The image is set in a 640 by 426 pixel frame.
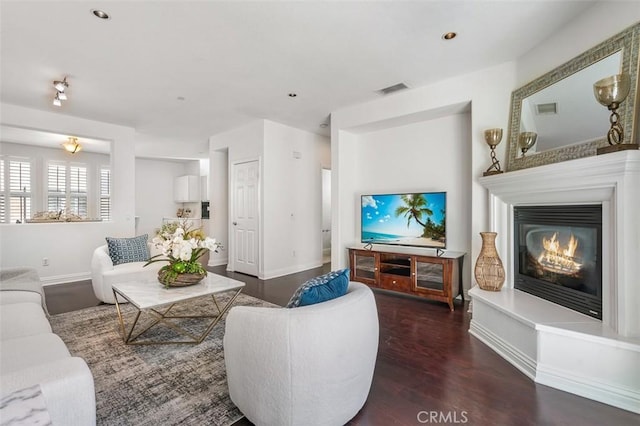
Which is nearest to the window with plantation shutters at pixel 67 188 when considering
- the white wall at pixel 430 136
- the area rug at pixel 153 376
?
the area rug at pixel 153 376

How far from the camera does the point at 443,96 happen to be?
3.46m

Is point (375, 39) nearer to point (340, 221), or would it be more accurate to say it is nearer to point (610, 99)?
point (610, 99)

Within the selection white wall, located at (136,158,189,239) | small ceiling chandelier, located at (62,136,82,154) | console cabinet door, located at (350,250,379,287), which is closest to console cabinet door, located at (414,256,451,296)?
console cabinet door, located at (350,250,379,287)

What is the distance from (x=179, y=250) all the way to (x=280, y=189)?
2782 millimetres

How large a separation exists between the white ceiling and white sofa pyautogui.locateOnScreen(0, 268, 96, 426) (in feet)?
7.32

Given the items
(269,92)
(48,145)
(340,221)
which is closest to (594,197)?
(340,221)

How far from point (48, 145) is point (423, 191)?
312 inches

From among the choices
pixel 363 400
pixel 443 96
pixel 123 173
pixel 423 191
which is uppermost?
pixel 443 96

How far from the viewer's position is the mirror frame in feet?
6.35

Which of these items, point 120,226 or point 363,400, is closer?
point 363,400

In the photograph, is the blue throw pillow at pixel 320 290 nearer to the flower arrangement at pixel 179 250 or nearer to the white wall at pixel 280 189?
the flower arrangement at pixel 179 250

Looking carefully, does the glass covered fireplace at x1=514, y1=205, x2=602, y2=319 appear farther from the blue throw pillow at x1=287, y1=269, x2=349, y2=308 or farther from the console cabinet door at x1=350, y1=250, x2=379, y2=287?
the blue throw pillow at x1=287, y1=269, x2=349, y2=308

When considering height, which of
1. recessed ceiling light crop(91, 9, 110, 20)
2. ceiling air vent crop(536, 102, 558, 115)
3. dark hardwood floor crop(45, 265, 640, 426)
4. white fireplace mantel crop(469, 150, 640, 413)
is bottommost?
dark hardwood floor crop(45, 265, 640, 426)

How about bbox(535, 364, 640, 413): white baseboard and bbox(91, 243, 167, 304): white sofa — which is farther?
bbox(91, 243, 167, 304): white sofa
